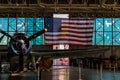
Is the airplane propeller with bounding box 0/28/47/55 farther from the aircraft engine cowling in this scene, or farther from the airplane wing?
the airplane wing

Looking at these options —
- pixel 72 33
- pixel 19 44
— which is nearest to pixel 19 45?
pixel 19 44

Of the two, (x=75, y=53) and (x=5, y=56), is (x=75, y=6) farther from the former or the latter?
(x=5, y=56)

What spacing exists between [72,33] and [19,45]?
8.11 m

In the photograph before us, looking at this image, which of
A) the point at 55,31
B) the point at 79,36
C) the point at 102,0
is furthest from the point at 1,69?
the point at 102,0

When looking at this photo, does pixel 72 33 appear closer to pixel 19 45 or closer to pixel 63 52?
pixel 63 52

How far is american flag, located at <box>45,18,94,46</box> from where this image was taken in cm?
3306

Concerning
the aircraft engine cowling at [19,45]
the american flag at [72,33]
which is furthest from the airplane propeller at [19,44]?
the american flag at [72,33]

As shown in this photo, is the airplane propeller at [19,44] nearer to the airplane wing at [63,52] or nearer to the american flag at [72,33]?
the airplane wing at [63,52]

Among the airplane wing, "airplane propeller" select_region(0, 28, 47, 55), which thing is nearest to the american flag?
the airplane wing

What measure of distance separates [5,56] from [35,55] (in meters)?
2.49

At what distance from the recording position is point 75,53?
3077 centimetres

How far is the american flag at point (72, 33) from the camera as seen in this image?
3306cm

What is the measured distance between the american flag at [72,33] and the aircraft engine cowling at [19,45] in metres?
6.18

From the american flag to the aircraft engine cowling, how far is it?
618 cm
